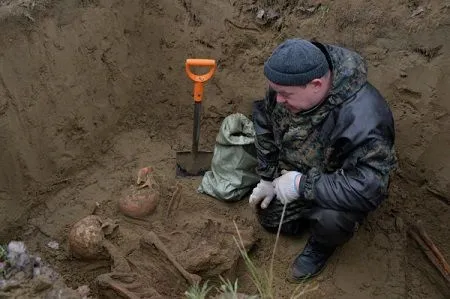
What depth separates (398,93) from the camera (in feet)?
11.5

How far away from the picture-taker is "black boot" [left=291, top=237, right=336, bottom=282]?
10.9 feet

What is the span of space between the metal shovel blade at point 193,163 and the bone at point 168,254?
3.05ft

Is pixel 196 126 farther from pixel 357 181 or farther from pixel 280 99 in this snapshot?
pixel 357 181

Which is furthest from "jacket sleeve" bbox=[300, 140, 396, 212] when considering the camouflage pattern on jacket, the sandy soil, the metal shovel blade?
the metal shovel blade

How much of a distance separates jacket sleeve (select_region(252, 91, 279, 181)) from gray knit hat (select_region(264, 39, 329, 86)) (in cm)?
58

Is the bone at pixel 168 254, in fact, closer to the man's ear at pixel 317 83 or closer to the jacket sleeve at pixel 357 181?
the jacket sleeve at pixel 357 181

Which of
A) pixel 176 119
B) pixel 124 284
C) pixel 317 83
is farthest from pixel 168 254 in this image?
pixel 176 119

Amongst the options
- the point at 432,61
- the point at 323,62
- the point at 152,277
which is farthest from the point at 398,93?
the point at 152,277

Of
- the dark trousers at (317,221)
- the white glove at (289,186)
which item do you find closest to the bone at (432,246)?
the dark trousers at (317,221)

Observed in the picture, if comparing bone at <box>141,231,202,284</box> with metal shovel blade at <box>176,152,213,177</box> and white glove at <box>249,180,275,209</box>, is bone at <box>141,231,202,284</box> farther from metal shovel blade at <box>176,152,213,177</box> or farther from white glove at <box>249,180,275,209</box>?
metal shovel blade at <box>176,152,213,177</box>

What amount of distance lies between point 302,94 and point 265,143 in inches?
24.9

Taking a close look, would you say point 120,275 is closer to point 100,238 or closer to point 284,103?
→ point 100,238

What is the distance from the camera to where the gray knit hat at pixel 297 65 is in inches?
105

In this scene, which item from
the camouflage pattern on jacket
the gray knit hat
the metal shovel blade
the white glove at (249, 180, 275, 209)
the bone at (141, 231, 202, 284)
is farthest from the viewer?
the metal shovel blade
